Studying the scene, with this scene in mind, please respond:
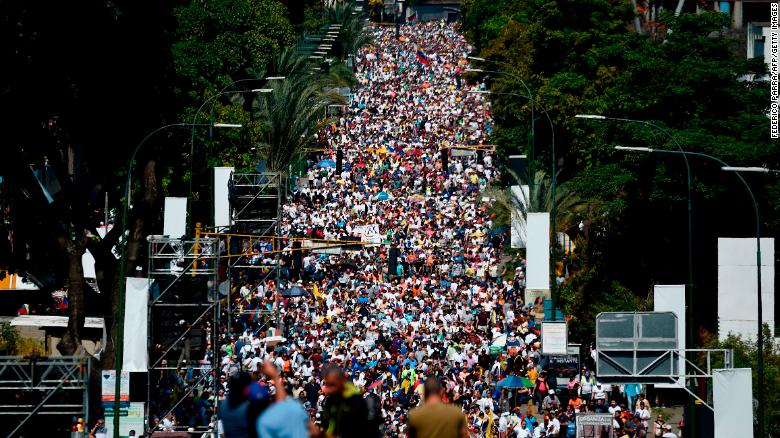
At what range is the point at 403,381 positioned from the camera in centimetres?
4412

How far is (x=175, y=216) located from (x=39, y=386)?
13993 mm

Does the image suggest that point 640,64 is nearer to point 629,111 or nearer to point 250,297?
point 629,111

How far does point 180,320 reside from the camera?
40812 mm

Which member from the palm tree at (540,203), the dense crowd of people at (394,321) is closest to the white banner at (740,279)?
the dense crowd of people at (394,321)

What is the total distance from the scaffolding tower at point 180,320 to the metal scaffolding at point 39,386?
2.20 meters

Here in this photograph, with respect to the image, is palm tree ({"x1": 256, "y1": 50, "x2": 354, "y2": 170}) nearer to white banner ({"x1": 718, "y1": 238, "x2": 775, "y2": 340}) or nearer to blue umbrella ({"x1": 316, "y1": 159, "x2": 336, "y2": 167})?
blue umbrella ({"x1": 316, "y1": 159, "x2": 336, "y2": 167})

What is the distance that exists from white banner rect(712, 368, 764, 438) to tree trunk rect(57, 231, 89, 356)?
16.6 meters

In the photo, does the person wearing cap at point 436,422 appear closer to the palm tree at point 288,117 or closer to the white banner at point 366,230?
the white banner at point 366,230

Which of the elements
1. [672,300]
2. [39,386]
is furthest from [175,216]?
[672,300]

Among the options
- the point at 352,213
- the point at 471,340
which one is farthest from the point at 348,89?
the point at 471,340

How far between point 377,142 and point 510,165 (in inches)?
764

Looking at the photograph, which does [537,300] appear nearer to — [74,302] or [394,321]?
[394,321]

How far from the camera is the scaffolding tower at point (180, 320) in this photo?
39.2m

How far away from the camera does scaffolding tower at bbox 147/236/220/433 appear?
129ft
